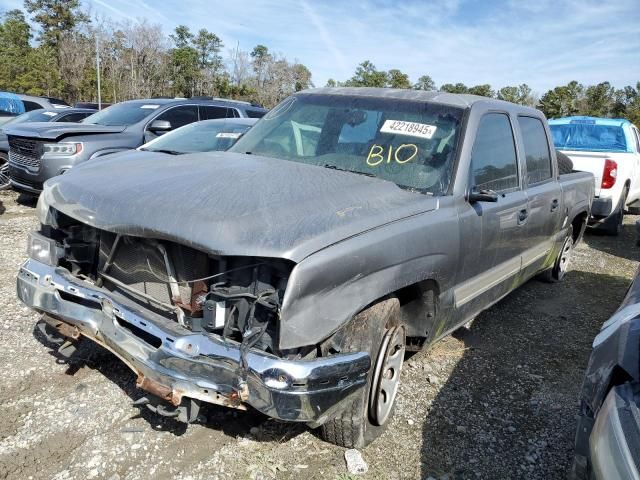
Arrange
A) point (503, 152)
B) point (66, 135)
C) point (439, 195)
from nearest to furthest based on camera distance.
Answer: point (439, 195) → point (503, 152) → point (66, 135)

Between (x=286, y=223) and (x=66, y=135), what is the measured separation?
21.9 ft

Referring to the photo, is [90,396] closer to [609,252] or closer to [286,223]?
[286,223]

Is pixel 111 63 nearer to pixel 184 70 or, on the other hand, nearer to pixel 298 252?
pixel 184 70

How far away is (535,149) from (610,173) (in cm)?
457

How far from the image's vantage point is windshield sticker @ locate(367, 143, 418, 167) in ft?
10.7

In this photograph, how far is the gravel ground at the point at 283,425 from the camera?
2615mm

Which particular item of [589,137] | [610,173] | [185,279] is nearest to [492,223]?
[185,279]

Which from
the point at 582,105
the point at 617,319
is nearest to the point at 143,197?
the point at 617,319

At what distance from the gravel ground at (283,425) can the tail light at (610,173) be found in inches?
184

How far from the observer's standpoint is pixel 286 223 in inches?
89.1

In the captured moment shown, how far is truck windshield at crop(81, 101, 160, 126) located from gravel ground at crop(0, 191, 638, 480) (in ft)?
15.6

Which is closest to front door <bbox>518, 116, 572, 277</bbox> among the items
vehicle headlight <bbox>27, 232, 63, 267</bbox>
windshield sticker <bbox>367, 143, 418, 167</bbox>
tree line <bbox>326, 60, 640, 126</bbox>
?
windshield sticker <bbox>367, 143, 418, 167</bbox>

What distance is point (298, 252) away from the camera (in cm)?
212

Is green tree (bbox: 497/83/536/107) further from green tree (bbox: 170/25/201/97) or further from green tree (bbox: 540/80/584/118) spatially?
green tree (bbox: 170/25/201/97)
